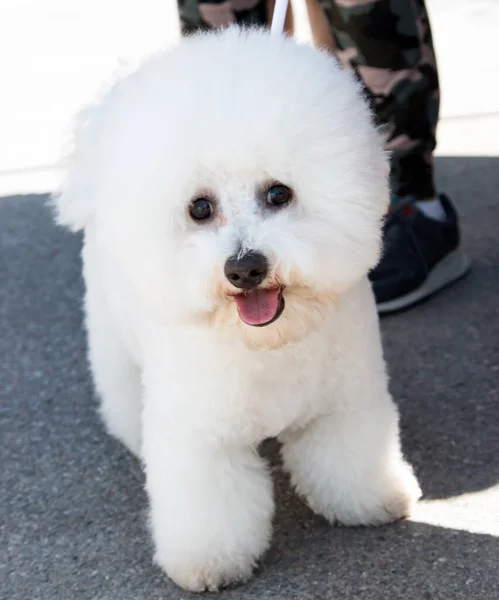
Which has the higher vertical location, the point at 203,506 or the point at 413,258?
the point at 203,506

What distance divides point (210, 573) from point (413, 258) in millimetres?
1688

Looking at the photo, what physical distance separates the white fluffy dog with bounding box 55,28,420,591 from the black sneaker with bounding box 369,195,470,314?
1166mm

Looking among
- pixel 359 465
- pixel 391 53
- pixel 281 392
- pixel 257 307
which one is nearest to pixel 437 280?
pixel 391 53

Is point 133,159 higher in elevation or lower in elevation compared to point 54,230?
higher

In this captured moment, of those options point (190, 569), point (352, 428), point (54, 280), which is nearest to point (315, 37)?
point (54, 280)

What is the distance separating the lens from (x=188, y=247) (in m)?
2.20

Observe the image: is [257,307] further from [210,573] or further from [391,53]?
[391,53]

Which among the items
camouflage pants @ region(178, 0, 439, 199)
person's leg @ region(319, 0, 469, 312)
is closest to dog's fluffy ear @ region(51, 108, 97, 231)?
camouflage pants @ region(178, 0, 439, 199)

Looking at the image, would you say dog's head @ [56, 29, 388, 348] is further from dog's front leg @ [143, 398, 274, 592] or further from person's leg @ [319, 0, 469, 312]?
person's leg @ [319, 0, 469, 312]

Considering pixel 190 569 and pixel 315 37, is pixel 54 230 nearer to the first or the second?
pixel 315 37

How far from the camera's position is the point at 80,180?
239 cm

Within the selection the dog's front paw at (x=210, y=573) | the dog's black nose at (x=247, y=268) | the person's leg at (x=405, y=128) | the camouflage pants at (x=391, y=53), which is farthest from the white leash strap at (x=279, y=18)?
the dog's front paw at (x=210, y=573)

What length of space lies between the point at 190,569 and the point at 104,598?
8.8 inches

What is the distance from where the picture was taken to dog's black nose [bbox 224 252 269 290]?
2074 millimetres
